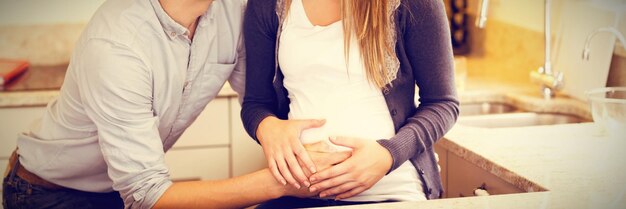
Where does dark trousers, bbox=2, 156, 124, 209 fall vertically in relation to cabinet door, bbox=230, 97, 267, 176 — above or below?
above

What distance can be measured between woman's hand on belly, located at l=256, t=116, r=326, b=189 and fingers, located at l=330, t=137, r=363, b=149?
0.05 meters

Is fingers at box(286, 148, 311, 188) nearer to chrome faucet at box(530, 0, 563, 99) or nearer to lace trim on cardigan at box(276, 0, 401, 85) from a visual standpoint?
lace trim on cardigan at box(276, 0, 401, 85)

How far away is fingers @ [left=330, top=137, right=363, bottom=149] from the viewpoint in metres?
1.03

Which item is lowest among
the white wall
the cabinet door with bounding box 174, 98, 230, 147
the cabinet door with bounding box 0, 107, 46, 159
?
the cabinet door with bounding box 174, 98, 230, 147

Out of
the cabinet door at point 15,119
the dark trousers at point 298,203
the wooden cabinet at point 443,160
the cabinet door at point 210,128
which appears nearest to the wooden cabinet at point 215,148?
the cabinet door at point 210,128

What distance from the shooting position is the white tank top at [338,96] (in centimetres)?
109

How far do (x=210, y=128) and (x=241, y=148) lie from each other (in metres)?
0.10

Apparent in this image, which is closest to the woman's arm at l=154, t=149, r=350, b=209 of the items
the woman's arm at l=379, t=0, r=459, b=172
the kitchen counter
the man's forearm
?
the man's forearm

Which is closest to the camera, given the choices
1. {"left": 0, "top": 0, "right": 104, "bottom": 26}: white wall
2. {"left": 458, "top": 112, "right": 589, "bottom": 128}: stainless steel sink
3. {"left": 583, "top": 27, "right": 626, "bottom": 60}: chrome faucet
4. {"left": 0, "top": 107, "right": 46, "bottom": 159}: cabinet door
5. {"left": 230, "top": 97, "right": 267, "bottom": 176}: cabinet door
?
{"left": 583, "top": 27, "right": 626, "bottom": 60}: chrome faucet

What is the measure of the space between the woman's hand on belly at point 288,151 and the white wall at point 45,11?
1205 millimetres

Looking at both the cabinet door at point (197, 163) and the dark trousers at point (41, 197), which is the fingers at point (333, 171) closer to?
the dark trousers at point (41, 197)

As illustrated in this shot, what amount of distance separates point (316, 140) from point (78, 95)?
0.41 meters

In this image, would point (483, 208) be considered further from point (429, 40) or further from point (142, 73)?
point (142, 73)

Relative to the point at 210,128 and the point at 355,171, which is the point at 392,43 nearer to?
the point at 355,171
